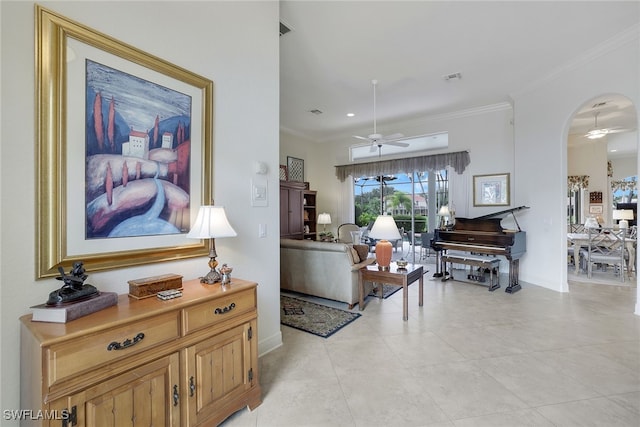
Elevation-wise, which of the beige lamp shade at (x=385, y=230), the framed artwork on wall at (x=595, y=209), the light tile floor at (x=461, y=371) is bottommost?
the light tile floor at (x=461, y=371)

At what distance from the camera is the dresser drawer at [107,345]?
1.09 meters

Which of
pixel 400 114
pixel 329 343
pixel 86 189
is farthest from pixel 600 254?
pixel 86 189

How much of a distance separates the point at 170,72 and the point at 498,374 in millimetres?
3361

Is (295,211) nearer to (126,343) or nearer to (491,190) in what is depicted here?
(491,190)

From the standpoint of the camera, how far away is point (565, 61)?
409 cm

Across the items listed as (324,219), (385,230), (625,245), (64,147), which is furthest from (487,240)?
(64,147)

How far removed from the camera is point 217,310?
1.67 m

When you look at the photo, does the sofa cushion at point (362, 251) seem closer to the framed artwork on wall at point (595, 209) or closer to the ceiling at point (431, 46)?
the ceiling at point (431, 46)

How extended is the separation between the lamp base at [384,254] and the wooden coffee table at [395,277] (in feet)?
0.23

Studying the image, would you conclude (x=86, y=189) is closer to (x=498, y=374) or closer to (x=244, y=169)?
(x=244, y=169)

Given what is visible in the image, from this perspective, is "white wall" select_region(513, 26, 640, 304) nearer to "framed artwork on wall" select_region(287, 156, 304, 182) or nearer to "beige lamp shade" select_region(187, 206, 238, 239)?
"framed artwork on wall" select_region(287, 156, 304, 182)

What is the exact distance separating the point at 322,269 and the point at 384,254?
910mm

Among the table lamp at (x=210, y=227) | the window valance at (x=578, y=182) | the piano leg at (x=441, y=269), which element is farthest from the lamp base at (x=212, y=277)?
the window valance at (x=578, y=182)

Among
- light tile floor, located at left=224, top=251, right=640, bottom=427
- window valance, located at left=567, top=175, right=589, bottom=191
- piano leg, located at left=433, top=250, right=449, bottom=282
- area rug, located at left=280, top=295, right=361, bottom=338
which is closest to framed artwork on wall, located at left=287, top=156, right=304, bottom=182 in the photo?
piano leg, located at left=433, top=250, right=449, bottom=282
